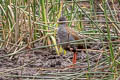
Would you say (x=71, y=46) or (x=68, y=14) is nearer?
(x=71, y=46)

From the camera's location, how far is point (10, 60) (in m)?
5.90

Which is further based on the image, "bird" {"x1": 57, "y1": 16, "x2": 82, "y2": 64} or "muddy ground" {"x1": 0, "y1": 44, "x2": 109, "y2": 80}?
"bird" {"x1": 57, "y1": 16, "x2": 82, "y2": 64}

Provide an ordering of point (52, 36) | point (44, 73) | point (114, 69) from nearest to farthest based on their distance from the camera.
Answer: point (114, 69)
point (44, 73)
point (52, 36)

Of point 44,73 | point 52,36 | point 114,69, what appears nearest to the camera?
point 114,69

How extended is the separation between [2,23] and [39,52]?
2.67ft

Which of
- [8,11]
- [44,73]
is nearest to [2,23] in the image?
[8,11]

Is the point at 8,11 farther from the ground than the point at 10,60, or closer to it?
farther from the ground

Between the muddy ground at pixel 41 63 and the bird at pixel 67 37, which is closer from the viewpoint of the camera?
the muddy ground at pixel 41 63

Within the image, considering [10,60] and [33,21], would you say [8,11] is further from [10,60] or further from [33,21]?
[10,60]

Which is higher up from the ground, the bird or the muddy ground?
the bird

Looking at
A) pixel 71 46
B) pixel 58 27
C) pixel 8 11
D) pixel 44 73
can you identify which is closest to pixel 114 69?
pixel 44 73

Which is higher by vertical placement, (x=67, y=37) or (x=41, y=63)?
(x=67, y=37)

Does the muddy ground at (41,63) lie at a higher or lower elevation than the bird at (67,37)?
lower

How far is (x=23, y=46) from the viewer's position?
241 inches
